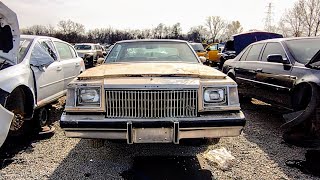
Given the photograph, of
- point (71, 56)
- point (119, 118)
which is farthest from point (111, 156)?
point (71, 56)

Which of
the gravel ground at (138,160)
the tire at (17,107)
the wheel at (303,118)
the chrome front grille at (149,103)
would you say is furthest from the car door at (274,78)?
the tire at (17,107)

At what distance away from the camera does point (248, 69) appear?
6.41 m

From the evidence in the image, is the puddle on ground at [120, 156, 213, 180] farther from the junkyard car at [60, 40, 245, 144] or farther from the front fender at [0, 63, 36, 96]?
the front fender at [0, 63, 36, 96]

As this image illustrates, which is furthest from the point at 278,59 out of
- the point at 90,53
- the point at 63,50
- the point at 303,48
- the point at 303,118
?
the point at 90,53

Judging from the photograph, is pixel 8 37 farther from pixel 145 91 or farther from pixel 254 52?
pixel 254 52

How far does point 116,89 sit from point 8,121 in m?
1.17

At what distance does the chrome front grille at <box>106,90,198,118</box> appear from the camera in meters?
3.21

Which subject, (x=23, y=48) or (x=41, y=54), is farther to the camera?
(x=41, y=54)

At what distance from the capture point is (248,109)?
689cm

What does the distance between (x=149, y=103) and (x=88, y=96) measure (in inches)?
26.8

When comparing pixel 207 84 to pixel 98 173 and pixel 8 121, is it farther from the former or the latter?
pixel 8 121

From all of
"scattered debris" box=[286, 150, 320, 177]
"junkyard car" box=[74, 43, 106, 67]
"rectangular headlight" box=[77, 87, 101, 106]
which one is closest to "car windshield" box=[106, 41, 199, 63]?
"rectangular headlight" box=[77, 87, 101, 106]

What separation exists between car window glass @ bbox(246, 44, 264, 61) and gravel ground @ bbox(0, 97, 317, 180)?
2.08 metres

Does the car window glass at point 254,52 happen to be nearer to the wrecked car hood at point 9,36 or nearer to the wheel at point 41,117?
the wheel at point 41,117
